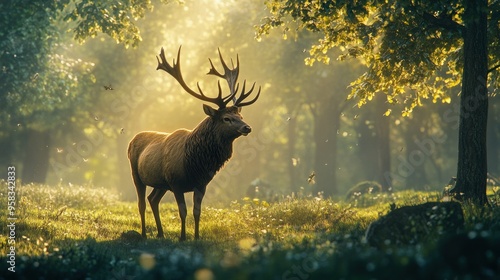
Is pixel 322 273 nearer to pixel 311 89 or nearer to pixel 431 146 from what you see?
pixel 311 89

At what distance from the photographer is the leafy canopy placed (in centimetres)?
1388

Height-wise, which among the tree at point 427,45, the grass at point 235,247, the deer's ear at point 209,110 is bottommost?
the grass at point 235,247

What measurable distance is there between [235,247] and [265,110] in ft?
118

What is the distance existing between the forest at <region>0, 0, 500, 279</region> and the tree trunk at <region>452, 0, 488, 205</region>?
0.03 metres

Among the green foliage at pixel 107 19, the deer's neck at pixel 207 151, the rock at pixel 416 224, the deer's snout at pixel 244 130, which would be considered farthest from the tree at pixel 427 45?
the green foliage at pixel 107 19

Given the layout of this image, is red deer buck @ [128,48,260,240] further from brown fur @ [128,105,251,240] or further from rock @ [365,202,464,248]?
rock @ [365,202,464,248]

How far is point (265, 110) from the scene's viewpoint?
4703cm

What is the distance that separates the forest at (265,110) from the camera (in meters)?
12.0

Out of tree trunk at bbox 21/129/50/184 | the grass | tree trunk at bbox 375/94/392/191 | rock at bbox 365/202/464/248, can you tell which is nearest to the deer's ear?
the grass

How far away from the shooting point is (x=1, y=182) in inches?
919

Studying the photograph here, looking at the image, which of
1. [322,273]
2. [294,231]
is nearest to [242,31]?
[294,231]

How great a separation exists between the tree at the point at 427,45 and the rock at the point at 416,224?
325 cm

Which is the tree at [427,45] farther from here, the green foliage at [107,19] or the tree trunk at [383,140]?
the tree trunk at [383,140]

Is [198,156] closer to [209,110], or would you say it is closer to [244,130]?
[209,110]
